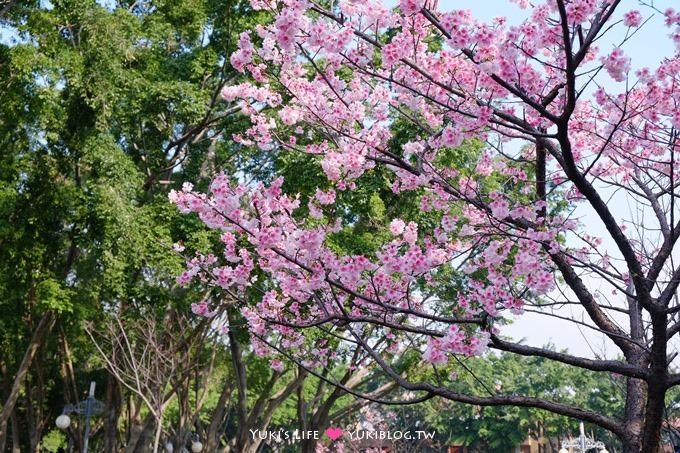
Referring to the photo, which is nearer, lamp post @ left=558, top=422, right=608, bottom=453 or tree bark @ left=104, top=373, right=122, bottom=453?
tree bark @ left=104, top=373, right=122, bottom=453

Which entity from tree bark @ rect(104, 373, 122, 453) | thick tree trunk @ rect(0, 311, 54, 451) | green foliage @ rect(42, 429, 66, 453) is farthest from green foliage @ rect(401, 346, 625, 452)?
thick tree trunk @ rect(0, 311, 54, 451)

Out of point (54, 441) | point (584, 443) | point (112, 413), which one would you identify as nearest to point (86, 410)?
point (112, 413)

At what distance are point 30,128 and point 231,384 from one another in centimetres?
859

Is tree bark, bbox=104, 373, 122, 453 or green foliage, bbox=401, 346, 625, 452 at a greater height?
green foliage, bbox=401, 346, 625, 452

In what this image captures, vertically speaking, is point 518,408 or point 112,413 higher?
point 518,408

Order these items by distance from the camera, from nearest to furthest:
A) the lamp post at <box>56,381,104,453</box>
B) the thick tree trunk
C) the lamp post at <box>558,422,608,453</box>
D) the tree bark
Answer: the thick tree trunk, the lamp post at <box>56,381,104,453</box>, the tree bark, the lamp post at <box>558,422,608,453</box>

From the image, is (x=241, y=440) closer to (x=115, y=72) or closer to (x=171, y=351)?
(x=171, y=351)

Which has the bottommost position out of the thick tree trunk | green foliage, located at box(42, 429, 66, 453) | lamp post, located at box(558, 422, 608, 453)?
green foliage, located at box(42, 429, 66, 453)

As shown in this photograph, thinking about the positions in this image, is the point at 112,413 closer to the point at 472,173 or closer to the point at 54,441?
the point at 54,441

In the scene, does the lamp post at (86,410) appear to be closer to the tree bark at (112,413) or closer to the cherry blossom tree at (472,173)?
the tree bark at (112,413)

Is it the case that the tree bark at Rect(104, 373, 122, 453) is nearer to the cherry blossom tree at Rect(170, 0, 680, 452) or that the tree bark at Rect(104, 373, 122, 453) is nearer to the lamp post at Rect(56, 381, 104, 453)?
the lamp post at Rect(56, 381, 104, 453)

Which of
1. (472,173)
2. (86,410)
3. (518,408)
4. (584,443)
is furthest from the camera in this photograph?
(518,408)

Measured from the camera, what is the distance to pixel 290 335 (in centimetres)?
641

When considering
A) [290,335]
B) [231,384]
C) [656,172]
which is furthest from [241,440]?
[656,172]
